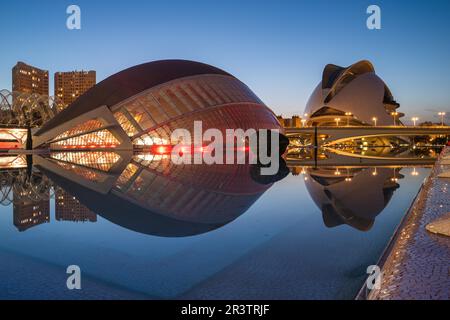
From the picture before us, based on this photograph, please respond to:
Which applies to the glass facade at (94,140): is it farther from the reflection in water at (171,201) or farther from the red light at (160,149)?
the reflection in water at (171,201)

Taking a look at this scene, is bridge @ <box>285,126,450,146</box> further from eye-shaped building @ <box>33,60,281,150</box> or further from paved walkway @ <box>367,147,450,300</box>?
paved walkway @ <box>367,147,450,300</box>

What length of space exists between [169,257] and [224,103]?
3728 cm

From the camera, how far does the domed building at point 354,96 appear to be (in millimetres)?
72688

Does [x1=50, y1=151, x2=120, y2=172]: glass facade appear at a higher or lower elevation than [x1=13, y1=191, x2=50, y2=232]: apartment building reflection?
higher

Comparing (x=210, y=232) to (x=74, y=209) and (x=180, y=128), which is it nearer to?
(x=74, y=209)

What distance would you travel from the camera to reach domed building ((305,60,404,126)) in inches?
2862

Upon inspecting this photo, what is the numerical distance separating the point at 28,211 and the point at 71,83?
17238 cm

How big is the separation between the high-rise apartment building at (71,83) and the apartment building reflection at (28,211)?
549 ft

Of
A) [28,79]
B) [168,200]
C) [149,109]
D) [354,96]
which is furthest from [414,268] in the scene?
[28,79]

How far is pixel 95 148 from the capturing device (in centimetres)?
4134

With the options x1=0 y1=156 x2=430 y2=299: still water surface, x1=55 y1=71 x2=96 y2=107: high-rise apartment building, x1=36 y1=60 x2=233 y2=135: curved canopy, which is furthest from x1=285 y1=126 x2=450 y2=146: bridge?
x1=55 y1=71 x2=96 y2=107: high-rise apartment building

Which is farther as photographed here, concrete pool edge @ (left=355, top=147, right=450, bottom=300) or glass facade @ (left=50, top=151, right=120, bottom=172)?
glass facade @ (left=50, top=151, right=120, bottom=172)

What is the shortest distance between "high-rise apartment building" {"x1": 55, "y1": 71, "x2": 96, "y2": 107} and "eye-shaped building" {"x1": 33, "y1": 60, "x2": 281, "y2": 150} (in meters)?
131

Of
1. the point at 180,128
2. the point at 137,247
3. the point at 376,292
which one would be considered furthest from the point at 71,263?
the point at 180,128
